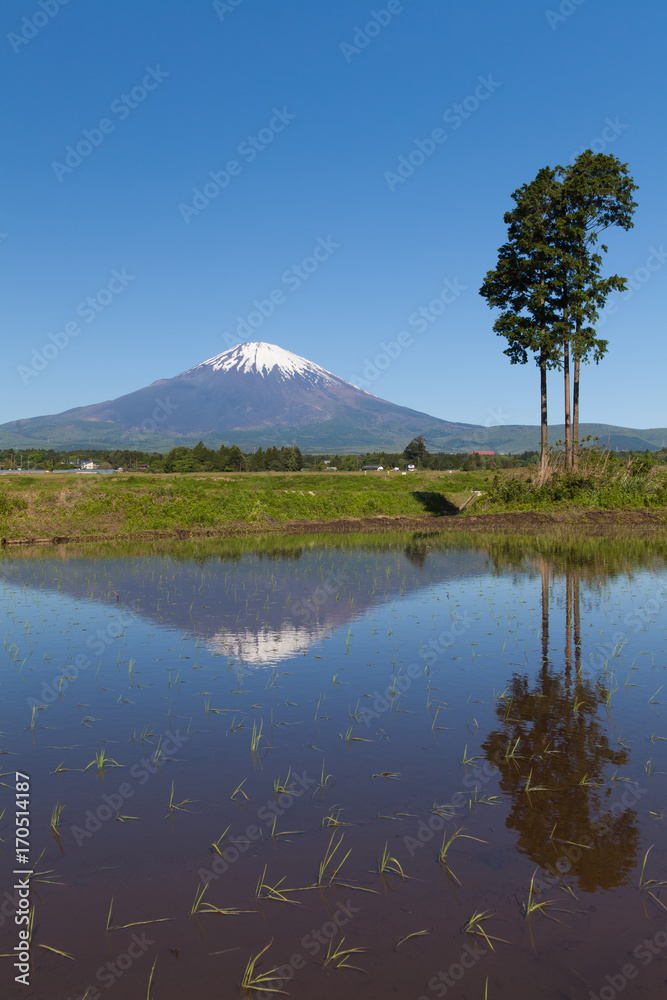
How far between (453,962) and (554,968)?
0.67 metres

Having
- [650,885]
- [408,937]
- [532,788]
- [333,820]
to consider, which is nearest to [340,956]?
[408,937]

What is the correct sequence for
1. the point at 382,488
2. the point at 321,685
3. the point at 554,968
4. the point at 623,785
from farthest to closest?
1. the point at 382,488
2. the point at 321,685
3. the point at 623,785
4. the point at 554,968

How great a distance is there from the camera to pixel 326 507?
40.7 m

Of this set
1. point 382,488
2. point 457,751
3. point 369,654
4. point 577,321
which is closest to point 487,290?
point 577,321

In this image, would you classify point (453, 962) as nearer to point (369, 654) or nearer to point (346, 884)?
point (346, 884)

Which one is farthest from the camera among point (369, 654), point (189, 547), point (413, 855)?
point (189, 547)

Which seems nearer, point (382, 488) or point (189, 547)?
point (189, 547)

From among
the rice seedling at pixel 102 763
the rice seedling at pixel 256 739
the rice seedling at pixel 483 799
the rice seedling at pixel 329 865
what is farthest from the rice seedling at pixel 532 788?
the rice seedling at pixel 102 763

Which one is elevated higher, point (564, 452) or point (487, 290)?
point (487, 290)

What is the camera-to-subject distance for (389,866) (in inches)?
223

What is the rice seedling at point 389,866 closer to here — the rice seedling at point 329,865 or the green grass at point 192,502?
the rice seedling at point 329,865

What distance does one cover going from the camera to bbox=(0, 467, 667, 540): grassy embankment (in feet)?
112

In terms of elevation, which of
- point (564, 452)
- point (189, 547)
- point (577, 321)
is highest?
point (577, 321)

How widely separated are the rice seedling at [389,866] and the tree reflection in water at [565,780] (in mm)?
1144
